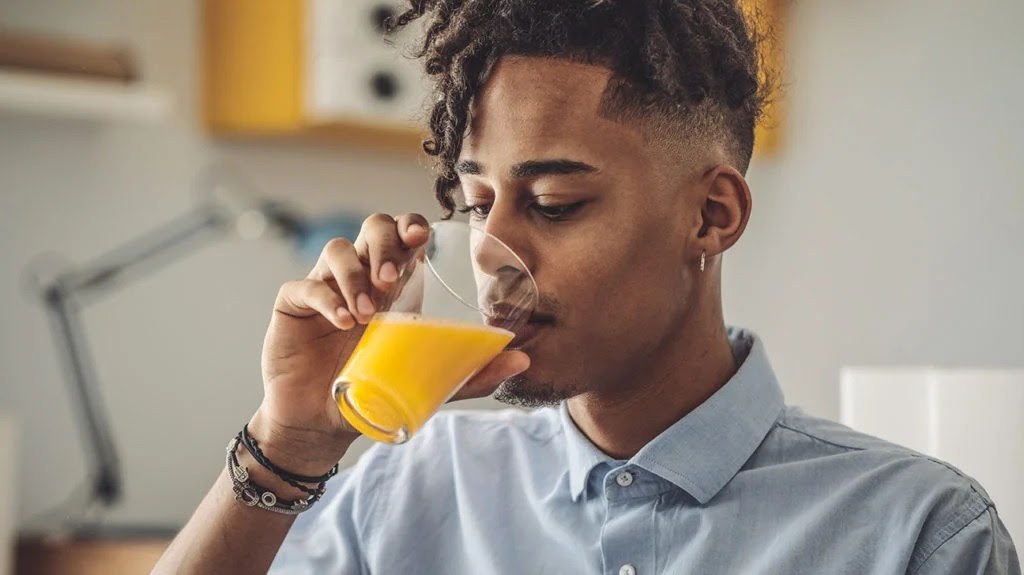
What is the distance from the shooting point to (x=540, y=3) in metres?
1.27

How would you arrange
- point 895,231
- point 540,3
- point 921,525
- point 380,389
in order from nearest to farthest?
point 380,389, point 921,525, point 540,3, point 895,231

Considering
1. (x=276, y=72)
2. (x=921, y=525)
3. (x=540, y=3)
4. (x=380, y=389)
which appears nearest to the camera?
(x=380, y=389)

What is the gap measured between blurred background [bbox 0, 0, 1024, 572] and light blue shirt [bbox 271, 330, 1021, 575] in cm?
120

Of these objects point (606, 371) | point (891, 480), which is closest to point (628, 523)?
point (606, 371)

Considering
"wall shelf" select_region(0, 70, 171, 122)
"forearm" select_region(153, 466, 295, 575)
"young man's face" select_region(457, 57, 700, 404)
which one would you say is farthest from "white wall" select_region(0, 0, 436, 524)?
"young man's face" select_region(457, 57, 700, 404)

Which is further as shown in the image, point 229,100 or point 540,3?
point 229,100

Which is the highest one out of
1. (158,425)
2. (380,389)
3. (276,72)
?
(276,72)

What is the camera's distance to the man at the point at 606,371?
1.17m

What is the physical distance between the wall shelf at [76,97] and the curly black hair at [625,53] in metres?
1.36

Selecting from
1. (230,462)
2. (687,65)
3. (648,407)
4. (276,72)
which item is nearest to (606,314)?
(648,407)

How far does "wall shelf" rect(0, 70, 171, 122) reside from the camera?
97.3 inches

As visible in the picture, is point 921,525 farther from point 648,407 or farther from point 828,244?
point 828,244

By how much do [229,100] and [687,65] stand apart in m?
1.81

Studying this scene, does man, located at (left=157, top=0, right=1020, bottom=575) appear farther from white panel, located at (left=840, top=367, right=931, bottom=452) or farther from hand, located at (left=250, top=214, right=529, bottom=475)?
white panel, located at (left=840, top=367, right=931, bottom=452)
